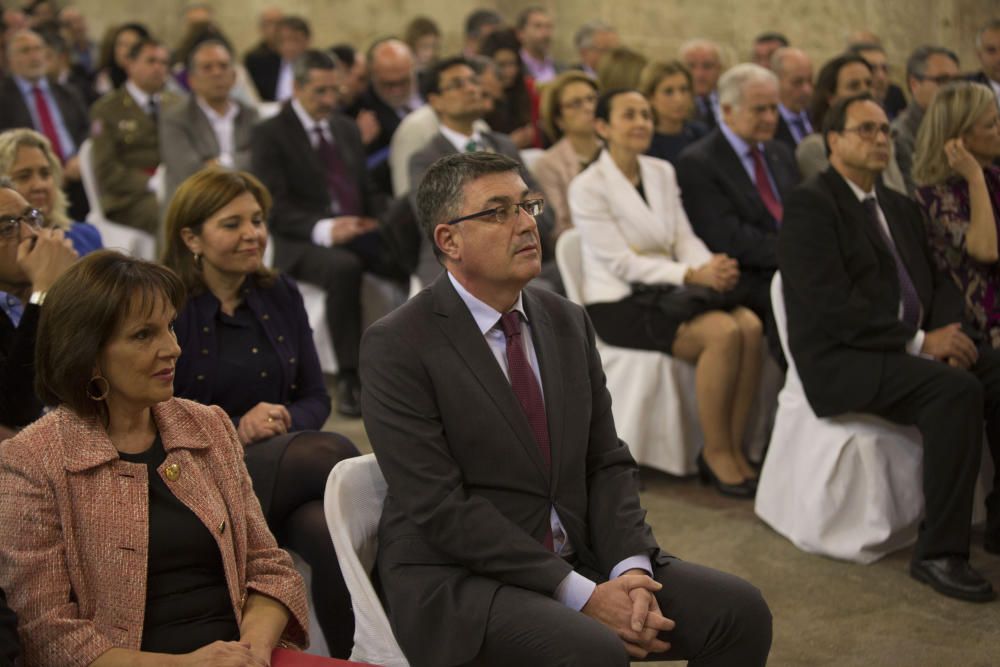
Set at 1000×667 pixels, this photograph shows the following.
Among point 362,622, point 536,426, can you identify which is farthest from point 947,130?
point 362,622

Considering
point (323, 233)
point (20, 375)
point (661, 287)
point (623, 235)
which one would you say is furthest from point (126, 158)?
point (20, 375)

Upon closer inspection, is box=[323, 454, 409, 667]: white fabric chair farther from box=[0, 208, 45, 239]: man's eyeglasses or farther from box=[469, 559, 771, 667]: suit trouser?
box=[0, 208, 45, 239]: man's eyeglasses

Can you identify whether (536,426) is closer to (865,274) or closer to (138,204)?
(865,274)

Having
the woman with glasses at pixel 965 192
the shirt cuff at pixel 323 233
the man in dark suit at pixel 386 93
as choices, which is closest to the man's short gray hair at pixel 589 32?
the man in dark suit at pixel 386 93

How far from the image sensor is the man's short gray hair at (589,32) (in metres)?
8.39

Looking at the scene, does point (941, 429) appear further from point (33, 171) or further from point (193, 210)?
point (33, 171)

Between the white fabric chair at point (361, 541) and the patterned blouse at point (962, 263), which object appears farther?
the patterned blouse at point (962, 263)

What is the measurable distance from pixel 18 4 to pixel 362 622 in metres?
10.3

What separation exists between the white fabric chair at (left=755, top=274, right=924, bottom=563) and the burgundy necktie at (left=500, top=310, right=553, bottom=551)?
5.61ft

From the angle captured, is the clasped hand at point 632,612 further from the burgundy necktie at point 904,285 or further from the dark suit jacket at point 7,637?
the burgundy necktie at point 904,285

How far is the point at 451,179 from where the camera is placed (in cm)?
254

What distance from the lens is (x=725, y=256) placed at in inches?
177

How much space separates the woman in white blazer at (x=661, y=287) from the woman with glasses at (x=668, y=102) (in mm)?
916

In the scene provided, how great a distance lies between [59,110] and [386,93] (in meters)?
1.97
